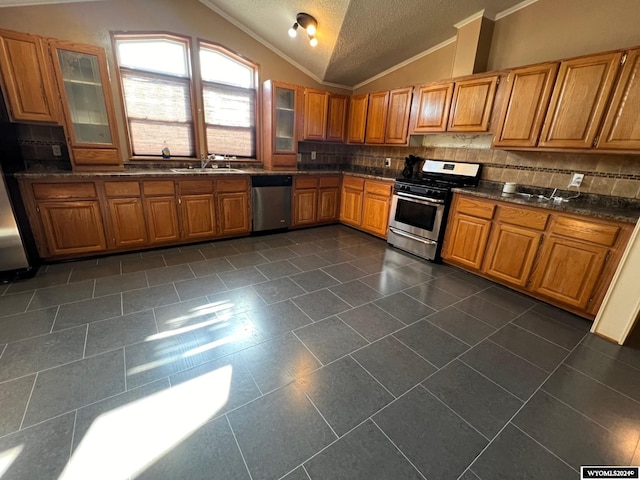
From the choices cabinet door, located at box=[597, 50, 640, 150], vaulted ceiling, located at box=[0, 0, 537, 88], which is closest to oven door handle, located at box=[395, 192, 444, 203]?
cabinet door, located at box=[597, 50, 640, 150]

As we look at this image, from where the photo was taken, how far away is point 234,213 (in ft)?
13.1

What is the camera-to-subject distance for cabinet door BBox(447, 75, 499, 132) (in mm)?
3170

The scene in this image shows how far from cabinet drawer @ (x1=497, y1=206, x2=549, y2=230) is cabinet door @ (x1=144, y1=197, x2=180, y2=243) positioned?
3697 millimetres

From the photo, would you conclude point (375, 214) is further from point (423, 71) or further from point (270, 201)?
point (423, 71)

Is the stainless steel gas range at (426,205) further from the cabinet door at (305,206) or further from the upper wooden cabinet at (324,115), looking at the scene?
the upper wooden cabinet at (324,115)

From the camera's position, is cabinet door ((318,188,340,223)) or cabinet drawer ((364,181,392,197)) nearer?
cabinet drawer ((364,181,392,197))

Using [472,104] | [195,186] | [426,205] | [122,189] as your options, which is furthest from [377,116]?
[122,189]

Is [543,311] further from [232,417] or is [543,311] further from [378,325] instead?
[232,417]

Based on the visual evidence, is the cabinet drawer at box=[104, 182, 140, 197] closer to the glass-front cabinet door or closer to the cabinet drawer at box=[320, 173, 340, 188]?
the glass-front cabinet door

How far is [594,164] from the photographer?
2.78 m

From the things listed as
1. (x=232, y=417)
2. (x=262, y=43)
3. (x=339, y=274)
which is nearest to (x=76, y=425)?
(x=232, y=417)

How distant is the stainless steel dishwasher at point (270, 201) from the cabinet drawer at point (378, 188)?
1.19 meters

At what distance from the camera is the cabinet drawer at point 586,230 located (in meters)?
2.29

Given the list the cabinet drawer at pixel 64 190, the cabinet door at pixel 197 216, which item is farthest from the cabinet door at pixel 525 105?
the cabinet drawer at pixel 64 190
